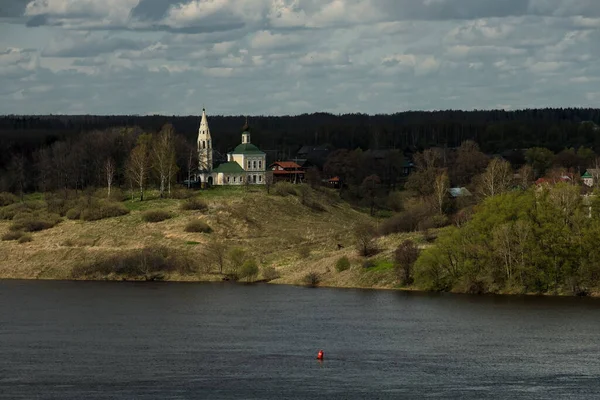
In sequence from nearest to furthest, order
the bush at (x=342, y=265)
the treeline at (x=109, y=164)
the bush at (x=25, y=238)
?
1. the bush at (x=342, y=265)
2. the bush at (x=25, y=238)
3. the treeline at (x=109, y=164)

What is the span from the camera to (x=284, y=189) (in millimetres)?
146250

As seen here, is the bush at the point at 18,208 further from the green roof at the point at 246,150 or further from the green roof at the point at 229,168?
the green roof at the point at 246,150

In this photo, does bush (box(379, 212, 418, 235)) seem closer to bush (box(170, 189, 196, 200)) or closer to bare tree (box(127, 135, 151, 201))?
bush (box(170, 189, 196, 200))

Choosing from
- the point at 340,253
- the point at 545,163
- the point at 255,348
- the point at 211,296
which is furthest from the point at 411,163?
the point at 255,348

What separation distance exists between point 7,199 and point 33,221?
1576 centimetres

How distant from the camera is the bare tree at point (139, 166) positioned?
14112cm

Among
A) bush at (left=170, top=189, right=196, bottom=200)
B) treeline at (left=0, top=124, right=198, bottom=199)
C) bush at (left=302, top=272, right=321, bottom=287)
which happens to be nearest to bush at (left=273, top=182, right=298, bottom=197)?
bush at (left=170, top=189, right=196, bottom=200)

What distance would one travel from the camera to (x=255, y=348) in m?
73.1

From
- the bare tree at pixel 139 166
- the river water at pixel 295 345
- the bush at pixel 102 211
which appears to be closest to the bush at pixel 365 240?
the river water at pixel 295 345

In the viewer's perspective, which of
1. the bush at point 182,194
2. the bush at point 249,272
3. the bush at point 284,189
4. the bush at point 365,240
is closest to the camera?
the bush at point 365,240

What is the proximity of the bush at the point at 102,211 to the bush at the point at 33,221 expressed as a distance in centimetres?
337

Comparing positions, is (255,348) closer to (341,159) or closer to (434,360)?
(434,360)

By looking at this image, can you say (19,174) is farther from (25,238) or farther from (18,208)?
(25,238)

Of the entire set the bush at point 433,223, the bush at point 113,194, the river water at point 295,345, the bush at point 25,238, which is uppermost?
the bush at point 113,194
